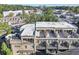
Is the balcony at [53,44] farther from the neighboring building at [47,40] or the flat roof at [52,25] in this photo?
the flat roof at [52,25]

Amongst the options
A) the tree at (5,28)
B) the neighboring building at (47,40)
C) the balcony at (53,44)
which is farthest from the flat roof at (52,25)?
the tree at (5,28)

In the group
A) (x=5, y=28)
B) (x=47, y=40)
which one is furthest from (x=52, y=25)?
(x=5, y=28)

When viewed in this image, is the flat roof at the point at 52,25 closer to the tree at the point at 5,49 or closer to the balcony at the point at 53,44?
the balcony at the point at 53,44

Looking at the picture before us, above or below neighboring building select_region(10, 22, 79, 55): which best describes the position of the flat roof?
above

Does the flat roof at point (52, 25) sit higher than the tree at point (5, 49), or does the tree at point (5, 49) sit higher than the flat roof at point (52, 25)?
the flat roof at point (52, 25)

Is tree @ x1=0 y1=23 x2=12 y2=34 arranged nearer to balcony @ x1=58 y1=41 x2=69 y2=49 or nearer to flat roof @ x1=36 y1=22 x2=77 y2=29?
flat roof @ x1=36 y1=22 x2=77 y2=29

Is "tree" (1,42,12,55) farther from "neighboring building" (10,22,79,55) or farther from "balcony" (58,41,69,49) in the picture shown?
"balcony" (58,41,69,49)

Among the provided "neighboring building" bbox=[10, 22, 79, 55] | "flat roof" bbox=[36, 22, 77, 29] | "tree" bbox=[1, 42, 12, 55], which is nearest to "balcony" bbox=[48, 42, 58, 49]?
"neighboring building" bbox=[10, 22, 79, 55]

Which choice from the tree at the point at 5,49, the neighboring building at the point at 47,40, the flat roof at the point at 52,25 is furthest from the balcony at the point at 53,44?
the tree at the point at 5,49
